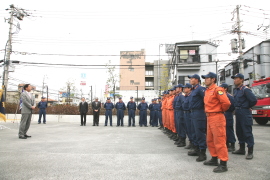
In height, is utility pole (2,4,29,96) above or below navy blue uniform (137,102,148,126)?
above

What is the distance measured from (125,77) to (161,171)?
4526 cm

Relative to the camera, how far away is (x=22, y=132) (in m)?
7.60

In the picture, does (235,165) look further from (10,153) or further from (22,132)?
(22,132)

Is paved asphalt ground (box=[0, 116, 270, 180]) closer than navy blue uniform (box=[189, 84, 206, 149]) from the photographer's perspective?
Yes

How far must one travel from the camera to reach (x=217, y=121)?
153 inches

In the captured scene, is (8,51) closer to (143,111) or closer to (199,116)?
(143,111)

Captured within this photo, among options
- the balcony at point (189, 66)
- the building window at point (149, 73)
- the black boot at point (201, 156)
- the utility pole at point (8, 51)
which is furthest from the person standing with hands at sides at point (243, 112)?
the building window at point (149, 73)

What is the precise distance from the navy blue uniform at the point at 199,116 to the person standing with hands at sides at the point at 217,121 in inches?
13.3

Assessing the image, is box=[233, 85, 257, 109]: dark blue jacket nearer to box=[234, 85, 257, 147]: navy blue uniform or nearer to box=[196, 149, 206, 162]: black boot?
box=[234, 85, 257, 147]: navy blue uniform

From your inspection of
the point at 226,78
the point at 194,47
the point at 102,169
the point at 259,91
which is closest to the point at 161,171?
the point at 102,169

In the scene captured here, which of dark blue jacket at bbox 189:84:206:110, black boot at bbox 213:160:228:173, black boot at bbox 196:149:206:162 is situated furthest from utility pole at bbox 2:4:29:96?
black boot at bbox 213:160:228:173

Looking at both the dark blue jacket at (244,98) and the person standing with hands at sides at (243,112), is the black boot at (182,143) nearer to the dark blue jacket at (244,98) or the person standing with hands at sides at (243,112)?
the person standing with hands at sides at (243,112)

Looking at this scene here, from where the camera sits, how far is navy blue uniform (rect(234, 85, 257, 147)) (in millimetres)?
4766

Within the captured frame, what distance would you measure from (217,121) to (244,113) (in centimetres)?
153
